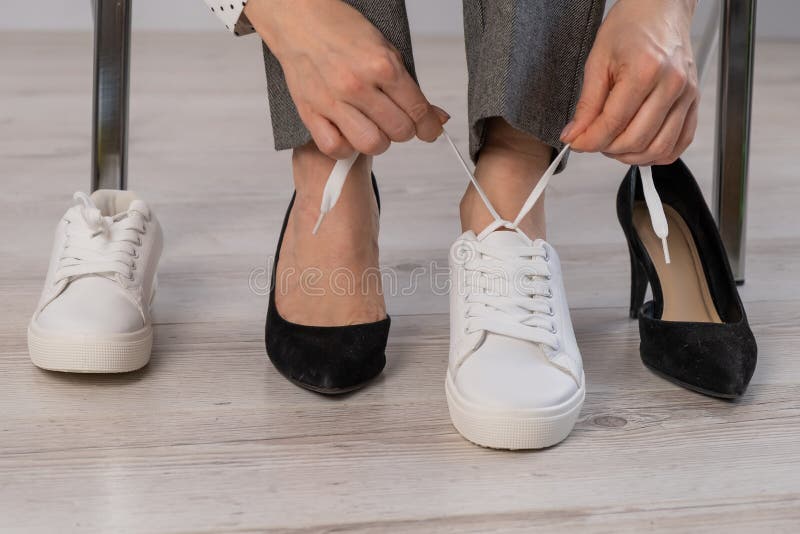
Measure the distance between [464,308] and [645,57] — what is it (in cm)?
25

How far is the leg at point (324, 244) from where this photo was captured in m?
0.82

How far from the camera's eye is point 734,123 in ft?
3.38

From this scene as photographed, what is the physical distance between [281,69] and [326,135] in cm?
10

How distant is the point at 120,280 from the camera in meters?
0.86

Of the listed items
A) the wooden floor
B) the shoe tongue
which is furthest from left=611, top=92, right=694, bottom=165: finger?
the wooden floor

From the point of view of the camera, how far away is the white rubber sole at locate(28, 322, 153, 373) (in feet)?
Result: 2.63

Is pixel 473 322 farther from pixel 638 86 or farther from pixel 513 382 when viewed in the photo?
pixel 638 86

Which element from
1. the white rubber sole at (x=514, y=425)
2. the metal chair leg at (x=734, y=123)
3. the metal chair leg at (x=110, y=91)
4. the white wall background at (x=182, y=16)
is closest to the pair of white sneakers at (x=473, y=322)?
the white rubber sole at (x=514, y=425)

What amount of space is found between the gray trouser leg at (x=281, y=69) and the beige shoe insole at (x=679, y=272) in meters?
0.31

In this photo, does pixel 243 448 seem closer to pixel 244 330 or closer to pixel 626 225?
pixel 244 330

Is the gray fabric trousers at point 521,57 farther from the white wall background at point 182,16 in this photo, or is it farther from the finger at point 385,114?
the white wall background at point 182,16

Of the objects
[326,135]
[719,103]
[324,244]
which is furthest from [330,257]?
[719,103]

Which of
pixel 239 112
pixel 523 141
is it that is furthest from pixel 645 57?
pixel 239 112

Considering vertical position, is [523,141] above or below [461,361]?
above
